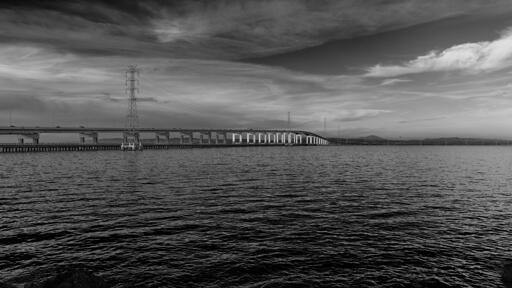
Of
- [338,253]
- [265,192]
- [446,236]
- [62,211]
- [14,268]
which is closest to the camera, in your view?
[14,268]

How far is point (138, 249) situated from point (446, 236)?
19.9m

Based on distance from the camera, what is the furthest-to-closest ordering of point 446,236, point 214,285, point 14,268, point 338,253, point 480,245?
point 446,236
point 480,245
point 338,253
point 14,268
point 214,285

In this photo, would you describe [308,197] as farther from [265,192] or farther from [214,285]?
[214,285]

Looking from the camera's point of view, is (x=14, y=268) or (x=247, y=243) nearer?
(x=14, y=268)

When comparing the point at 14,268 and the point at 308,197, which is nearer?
the point at 14,268

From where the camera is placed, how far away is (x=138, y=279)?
14414 mm

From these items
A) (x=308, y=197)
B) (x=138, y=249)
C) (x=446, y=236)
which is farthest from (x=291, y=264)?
(x=308, y=197)

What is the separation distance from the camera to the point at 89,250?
59.6 ft

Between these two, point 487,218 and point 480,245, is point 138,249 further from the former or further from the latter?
point 487,218

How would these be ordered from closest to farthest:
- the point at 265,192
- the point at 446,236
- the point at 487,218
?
the point at 446,236 → the point at 487,218 → the point at 265,192

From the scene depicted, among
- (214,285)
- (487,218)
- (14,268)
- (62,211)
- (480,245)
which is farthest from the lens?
(62,211)

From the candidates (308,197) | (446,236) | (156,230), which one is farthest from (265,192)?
(446,236)

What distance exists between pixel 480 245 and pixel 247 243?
46.7ft

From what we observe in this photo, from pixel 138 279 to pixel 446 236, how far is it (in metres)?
19.4
